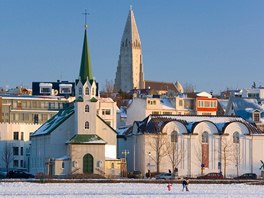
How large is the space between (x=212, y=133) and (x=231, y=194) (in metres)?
46.3

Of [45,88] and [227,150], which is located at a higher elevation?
[45,88]

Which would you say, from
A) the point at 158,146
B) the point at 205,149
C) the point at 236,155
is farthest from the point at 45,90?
the point at 158,146

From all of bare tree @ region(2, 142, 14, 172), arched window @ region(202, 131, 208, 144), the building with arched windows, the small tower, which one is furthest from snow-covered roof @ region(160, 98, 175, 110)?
the small tower

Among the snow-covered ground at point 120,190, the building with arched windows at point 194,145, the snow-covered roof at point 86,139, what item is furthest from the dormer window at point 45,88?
the snow-covered ground at point 120,190

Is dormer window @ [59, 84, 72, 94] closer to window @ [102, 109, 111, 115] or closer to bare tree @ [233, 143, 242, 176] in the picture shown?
window @ [102, 109, 111, 115]

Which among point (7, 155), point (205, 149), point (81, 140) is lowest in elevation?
point (7, 155)

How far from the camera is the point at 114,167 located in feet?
394

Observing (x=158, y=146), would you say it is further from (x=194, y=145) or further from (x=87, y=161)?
(x=87, y=161)

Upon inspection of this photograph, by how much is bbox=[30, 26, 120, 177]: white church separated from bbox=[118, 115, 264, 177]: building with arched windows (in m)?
3.94

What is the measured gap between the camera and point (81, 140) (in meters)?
120

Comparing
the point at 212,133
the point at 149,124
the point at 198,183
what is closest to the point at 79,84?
the point at 149,124

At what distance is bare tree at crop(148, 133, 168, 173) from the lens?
401 ft

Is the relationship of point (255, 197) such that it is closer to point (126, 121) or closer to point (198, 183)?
point (198, 183)

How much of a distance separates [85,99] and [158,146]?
33.8 ft
